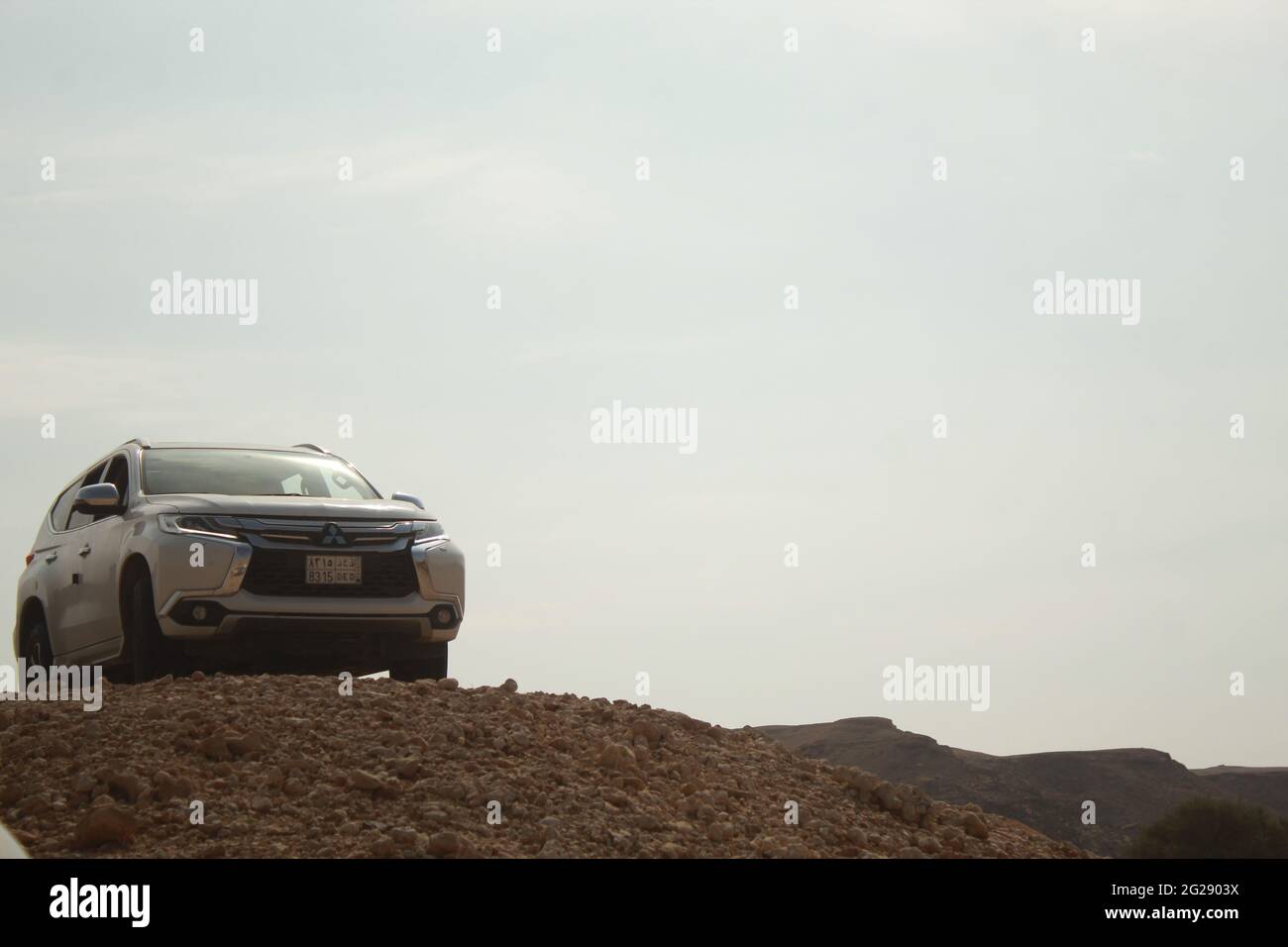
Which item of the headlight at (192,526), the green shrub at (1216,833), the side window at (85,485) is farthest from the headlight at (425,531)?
the green shrub at (1216,833)

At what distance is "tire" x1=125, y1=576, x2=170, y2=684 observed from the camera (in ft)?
34.4

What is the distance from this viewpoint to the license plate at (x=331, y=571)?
10.4 m

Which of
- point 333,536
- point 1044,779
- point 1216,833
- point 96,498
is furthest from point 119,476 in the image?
point 1044,779

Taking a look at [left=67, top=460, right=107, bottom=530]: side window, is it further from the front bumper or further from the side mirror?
the front bumper

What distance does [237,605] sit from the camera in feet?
33.6

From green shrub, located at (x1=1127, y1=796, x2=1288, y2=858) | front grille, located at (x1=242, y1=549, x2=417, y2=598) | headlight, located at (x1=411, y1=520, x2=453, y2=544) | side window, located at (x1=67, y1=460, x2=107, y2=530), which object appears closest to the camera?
front grille, located at (x1=242, y1=549, x2=417, y2=598)

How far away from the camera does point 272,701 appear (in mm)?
9594

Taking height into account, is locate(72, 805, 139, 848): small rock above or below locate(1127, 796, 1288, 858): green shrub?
above

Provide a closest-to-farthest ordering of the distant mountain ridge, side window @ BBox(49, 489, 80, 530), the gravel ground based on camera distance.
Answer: the gravel ground, side window @ BBox(49, 489, 80, 530), the distant mountain ridge

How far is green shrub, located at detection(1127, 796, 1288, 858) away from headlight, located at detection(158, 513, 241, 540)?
1387 cm

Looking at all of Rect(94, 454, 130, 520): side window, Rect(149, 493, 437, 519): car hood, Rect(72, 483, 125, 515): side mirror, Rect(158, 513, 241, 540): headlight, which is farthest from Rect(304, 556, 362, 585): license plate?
Rect(94, 454, 130, 520): side window

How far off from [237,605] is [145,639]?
85cm
